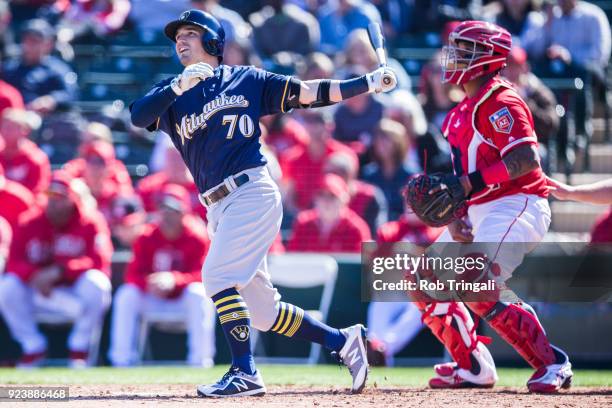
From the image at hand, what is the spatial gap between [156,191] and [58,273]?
1324 millimetres

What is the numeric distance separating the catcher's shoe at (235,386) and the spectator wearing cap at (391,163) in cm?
444

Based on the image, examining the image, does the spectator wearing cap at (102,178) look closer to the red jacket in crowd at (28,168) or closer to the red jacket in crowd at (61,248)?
the red jacket in crowd at (28,168)

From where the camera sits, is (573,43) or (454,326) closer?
(454,326)

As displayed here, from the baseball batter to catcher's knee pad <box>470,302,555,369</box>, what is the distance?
26.4 inches

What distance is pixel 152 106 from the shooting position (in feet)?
16.9

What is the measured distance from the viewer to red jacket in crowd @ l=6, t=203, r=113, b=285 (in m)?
8.91

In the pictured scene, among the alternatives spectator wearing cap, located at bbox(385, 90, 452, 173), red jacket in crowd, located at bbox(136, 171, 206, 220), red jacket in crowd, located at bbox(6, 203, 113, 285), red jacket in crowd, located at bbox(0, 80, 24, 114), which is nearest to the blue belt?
red jacket in crowd, located at bbox(6, 203, 113, 285)

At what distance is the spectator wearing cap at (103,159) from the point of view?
9.86m

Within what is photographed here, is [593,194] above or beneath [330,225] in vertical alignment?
above

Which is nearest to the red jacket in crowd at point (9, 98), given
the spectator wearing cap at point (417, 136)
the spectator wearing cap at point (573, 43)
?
the spectator wearing cap at point (417, 136)

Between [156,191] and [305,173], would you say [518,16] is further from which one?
[156,191]

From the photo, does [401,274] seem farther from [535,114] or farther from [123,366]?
[535,114]

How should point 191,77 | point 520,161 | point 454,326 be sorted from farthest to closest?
point 454,326, point 520,161, point 191,77

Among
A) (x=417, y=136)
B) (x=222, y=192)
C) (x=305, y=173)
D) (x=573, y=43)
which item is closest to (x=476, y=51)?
(x=222, y=192)
